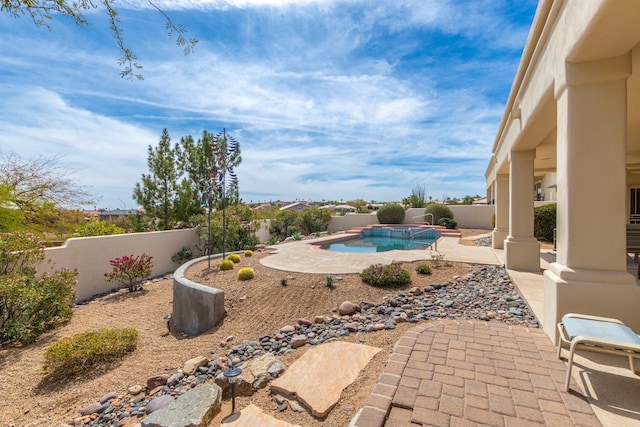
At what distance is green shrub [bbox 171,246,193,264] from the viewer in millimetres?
11341

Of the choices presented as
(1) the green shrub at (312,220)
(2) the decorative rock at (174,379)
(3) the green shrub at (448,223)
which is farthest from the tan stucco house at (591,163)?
(1) the green shrub at (312,220)

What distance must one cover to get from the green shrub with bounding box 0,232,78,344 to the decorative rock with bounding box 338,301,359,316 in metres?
6.03

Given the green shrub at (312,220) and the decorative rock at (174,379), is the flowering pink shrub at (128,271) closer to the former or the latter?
the decorative rock at (174,379)

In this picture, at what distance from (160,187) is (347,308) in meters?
11.8

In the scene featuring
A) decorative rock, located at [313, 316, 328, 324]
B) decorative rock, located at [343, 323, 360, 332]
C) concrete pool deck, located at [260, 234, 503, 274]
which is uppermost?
concrete pool deck, located at [260, 234, 503, 274]

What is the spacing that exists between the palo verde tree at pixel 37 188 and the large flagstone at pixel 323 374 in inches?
404

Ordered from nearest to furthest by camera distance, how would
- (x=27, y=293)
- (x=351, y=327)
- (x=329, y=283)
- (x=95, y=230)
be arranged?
(x=351, y=327) → (x=27, y=293) → (x=329, y=283) → (x=95, y=230)

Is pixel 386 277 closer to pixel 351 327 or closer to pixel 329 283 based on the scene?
pixel 329 283

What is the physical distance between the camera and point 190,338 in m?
5.30

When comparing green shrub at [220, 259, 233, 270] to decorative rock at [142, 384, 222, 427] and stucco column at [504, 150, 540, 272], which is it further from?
stucco column at [504, 150, 540, 272]

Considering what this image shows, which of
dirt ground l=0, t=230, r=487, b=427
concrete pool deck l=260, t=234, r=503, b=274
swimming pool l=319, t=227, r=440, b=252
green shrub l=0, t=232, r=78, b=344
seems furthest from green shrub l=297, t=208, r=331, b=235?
green shrub l=0, t=232, r=78, b=344

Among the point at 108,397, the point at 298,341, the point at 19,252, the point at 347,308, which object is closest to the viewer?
the point at 108,397

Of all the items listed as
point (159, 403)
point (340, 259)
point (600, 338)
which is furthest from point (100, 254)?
point (600, 338)

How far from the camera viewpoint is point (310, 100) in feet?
39.5
